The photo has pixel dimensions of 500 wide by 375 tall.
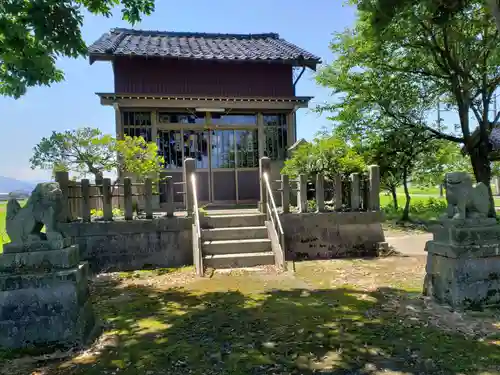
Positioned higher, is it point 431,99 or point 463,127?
point 431,99

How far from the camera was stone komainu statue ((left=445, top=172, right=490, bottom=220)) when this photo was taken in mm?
5137

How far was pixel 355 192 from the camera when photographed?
29.8ft

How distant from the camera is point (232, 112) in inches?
502

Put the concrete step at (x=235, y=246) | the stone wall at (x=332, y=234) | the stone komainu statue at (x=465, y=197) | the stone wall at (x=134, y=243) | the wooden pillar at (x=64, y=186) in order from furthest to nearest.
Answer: the stone wall at (x=332, y=234) < the concrete step at (x=235, y=246) < the stone wall at (x=134, y=243) < the wooden pillar at (x=64, y=186) < the stone komainu statue at (x=465, y=197)

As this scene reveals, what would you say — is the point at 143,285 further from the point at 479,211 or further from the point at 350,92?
the point at 350,92

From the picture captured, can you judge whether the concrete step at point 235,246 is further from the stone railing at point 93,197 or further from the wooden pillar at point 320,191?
the wooden pillar at point 320,191

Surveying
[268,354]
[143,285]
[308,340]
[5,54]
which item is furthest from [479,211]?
[5,54]

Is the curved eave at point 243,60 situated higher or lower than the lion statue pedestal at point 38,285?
higher

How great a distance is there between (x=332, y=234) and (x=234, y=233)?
7.85ft

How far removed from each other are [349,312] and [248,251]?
3.49 m

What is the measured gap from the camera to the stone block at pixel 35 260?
4.21m

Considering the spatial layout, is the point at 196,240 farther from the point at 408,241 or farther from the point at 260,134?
the point at 408,241

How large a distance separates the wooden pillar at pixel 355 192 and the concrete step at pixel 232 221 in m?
2.26

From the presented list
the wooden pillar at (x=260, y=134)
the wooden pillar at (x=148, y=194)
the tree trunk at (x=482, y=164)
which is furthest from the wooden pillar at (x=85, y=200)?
the tree trunk at (x=482, y=164)
